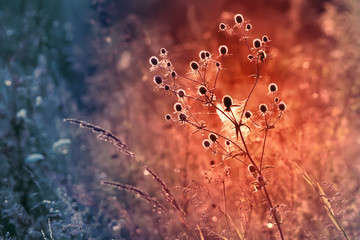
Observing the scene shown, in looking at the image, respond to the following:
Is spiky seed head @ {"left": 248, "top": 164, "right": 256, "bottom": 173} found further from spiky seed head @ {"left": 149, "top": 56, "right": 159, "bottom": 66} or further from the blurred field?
Answer: spiky seed head @ {"left": 149, "top": 56, "right": 159, "bottom": 66}

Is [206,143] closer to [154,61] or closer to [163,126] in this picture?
[154,61]

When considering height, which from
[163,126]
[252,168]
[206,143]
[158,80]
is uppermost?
[163,126]

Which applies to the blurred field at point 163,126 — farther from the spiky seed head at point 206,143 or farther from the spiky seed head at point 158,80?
the spiky seed head at point 158,80

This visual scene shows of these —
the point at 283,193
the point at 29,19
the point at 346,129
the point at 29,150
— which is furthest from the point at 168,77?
the point at 29,19

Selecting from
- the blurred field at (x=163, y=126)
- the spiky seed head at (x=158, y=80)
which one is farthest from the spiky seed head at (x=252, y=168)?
the spiky seed head at (x=158, y=80)

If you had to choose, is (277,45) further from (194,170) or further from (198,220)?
(198,220)

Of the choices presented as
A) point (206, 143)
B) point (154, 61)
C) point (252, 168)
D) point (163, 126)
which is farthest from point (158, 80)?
point (163, 126)

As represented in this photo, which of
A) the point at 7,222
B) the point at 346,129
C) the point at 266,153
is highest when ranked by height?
the point at 346,129

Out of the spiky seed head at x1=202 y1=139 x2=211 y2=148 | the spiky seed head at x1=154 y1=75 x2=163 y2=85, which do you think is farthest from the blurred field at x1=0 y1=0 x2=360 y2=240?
the spiky seed head at x1=154 y1=75 x2=163 y2=85
